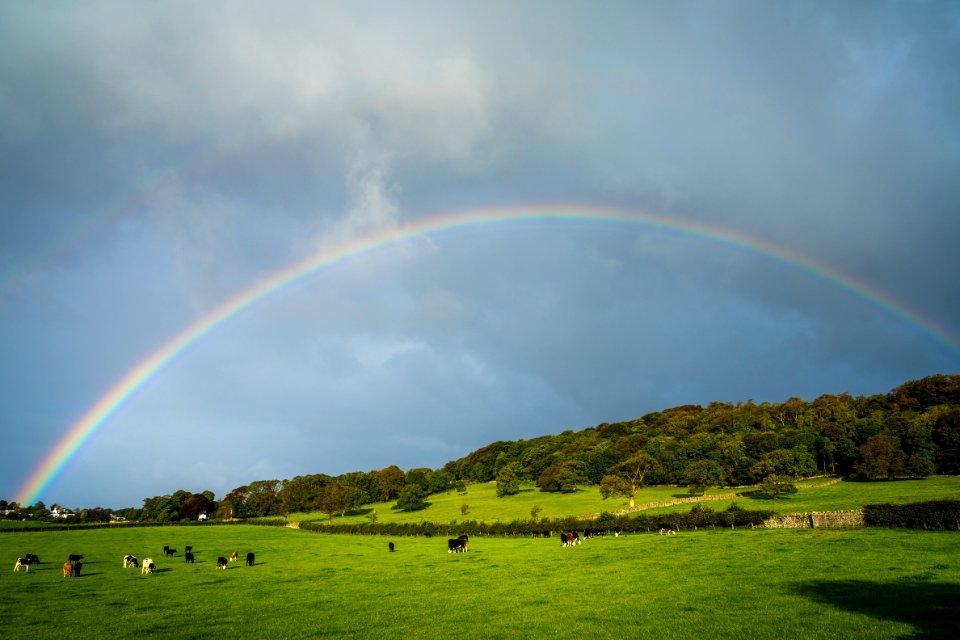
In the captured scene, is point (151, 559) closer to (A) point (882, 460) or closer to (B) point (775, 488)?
(B) point (775, 488)

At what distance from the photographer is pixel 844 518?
44.5 metres

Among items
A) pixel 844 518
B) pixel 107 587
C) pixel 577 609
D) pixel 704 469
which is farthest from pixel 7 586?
pixel 704 469

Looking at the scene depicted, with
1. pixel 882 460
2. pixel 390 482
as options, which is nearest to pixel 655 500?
pixel 882 460

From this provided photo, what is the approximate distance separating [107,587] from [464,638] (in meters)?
25.9

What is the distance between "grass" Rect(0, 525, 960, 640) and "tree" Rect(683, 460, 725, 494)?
57285mm

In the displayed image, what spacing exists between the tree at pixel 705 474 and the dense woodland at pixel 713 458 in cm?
24

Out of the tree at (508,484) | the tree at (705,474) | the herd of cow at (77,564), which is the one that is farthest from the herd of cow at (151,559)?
the tree at (508,484)

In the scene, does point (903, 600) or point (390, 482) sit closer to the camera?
point (903, 600)

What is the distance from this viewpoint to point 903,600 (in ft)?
60.2

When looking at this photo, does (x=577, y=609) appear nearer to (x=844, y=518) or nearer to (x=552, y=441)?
(x=844, y=518)

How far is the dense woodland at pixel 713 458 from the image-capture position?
9275 centimetres

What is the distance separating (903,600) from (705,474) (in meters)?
86.0

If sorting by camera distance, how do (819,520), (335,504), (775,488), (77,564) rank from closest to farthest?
(77,564) → (819,520) → (775,488) → (335,504)

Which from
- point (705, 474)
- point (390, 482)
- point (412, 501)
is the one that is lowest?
point (412, 501)
